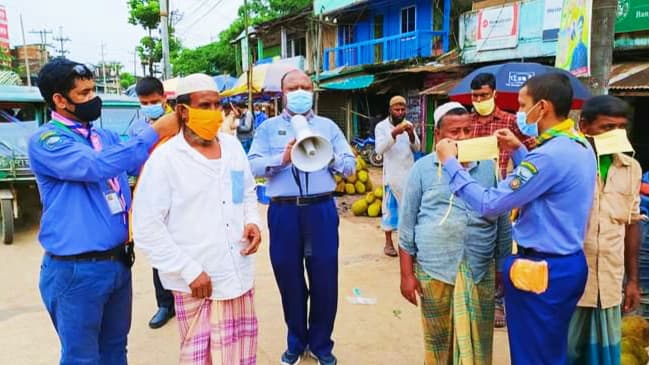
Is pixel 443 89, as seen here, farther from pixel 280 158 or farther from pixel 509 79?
pixel 280 158

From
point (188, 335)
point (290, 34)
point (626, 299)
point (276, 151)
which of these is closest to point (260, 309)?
point (276, 151)

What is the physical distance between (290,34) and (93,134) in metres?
21.2

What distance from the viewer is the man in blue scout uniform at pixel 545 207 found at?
198 centimetres

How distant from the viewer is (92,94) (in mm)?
2262

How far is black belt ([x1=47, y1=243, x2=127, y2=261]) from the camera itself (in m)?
2.17

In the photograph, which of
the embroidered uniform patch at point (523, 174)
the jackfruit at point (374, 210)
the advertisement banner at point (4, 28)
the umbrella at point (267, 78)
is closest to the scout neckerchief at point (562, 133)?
the embroidered uniform patch at point (523, 174)

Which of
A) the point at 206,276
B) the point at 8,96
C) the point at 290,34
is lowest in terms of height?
the point at 206,276

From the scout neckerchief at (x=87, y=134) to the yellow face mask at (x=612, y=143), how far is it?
2.43m

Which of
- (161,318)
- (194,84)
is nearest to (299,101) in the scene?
(194,84)

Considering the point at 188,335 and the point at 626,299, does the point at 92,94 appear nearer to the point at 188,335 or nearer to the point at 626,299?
the point at 188,335

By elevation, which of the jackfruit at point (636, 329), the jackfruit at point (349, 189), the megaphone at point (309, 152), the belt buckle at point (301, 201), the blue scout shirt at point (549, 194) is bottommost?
the jackfruit at point (636, 329)

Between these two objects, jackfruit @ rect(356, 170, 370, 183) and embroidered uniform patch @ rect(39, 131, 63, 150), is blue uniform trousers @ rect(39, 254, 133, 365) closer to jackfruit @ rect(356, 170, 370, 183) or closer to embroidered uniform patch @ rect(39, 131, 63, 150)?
embroidered uniform patch @ rect(39, 131, 63, 150)

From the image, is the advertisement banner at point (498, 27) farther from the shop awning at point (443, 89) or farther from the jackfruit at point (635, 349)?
the jackfruit at point (635, 349)

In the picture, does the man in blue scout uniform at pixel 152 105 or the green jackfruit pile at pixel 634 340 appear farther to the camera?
the man in blue scout uniform at pixel 152 105
